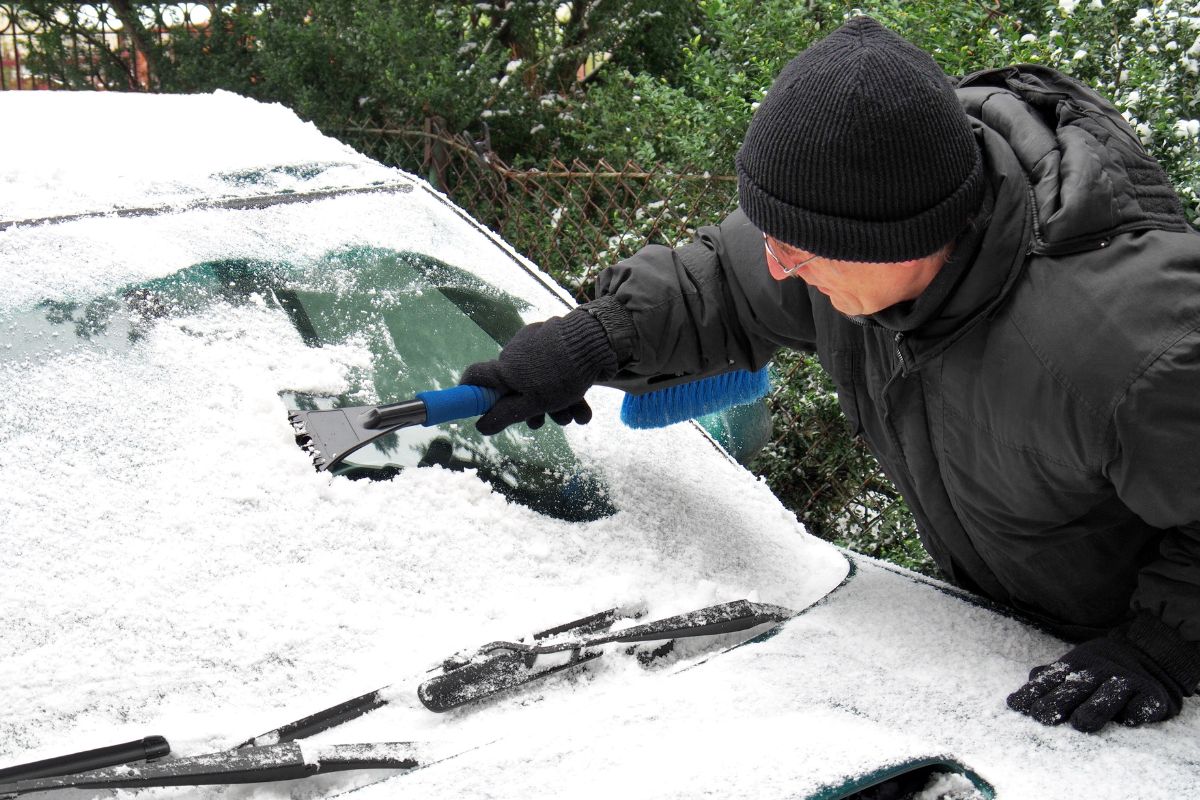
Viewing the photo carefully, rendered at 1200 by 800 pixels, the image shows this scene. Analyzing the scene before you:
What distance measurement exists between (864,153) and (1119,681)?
0.76 meters

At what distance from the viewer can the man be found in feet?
4.52

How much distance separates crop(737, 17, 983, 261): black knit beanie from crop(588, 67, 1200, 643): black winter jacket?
0.32ft

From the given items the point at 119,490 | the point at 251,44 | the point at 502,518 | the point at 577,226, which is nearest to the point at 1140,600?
the point at 502,518

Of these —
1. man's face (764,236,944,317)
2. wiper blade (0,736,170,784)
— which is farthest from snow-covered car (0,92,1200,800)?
man's face (764,236,944,317)

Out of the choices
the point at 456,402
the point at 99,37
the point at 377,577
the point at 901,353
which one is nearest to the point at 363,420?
the point at 456,402

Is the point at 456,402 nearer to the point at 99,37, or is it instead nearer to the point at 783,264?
the point at 783,264

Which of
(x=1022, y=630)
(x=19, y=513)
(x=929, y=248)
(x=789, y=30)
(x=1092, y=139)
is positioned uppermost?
(x=789, y=30)

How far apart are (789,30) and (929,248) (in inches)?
109

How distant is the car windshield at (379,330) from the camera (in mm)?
1771

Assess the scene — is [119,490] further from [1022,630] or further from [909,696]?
[1022,630]

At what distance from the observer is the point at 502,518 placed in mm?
1776

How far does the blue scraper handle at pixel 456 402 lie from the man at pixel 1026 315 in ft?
1.77

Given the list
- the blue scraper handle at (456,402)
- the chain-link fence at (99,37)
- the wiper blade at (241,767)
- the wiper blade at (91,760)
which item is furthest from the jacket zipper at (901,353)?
the chain-link fence at (99,37)

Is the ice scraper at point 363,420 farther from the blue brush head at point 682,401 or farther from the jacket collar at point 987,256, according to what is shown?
the jacket collar at point 987,256
